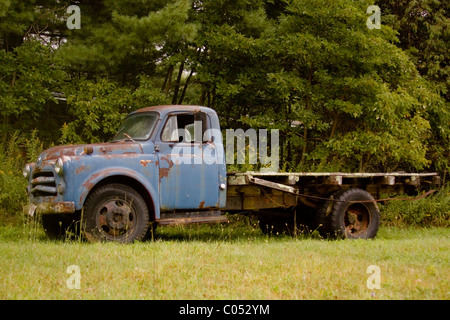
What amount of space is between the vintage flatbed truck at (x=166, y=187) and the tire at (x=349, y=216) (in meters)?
0.02

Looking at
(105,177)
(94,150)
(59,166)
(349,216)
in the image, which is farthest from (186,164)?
(349,216)

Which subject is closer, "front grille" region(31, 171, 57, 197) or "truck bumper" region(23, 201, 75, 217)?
"truck bumper" region(23, 201, 75, 217)

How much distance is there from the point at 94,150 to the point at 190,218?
5.60 ft

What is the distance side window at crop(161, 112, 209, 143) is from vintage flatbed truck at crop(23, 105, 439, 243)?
0.02m

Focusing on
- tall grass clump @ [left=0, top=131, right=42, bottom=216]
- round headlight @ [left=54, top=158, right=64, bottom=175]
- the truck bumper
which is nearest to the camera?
the truck bumper

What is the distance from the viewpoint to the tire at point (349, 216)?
862 cm

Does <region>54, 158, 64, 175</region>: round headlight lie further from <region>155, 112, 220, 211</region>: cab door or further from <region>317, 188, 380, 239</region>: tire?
<region>317, 188, 380, 239</region>: tire

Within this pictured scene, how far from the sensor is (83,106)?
475 inches

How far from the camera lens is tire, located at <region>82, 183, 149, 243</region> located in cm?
725

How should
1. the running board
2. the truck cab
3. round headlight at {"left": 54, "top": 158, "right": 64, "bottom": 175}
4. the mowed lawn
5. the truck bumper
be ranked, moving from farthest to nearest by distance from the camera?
the running board → the truck cab → round headlight at {"left": 54, "top": 158, "right": 64, "bottom": 175} → the truck bumper → the mowed lawn

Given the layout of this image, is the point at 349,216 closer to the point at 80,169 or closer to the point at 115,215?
the point at 115,215

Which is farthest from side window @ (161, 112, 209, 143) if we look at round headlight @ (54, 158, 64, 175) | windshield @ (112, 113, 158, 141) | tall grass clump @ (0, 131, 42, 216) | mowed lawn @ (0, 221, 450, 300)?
tall grass clump @ (0, 131, 42, 216)

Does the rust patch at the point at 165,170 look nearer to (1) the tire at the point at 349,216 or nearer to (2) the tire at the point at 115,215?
(2) the tire at the point at 115,215

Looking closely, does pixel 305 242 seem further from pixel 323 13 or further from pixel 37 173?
pixel 323 13
